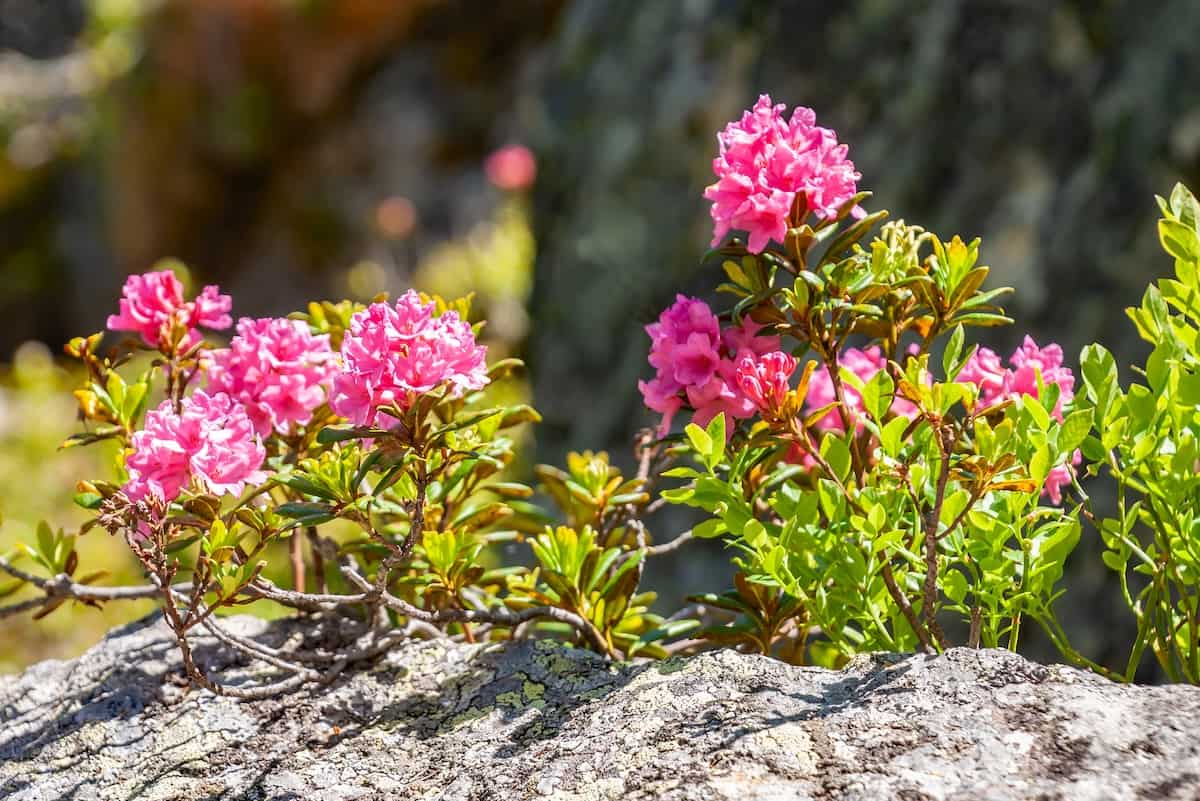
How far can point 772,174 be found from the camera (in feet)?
4.25

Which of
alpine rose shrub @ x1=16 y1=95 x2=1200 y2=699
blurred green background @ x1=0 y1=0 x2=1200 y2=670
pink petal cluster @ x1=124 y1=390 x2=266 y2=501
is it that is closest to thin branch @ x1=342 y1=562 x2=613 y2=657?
alpine rose shrub @ x1=16 y1=95 x2=1200 y2=699

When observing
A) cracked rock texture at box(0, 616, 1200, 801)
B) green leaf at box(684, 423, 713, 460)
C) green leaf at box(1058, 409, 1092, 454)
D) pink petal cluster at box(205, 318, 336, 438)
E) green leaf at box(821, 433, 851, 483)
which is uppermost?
pink petal cluster at box(205, 318, 336, 438)

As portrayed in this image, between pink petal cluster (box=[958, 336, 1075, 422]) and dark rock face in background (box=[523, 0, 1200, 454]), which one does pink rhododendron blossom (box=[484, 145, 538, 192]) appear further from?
pink petal cluster (box=[958, 336, 1075, 422])

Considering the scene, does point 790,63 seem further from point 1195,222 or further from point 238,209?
point 238,209

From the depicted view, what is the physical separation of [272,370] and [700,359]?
1.83 feet

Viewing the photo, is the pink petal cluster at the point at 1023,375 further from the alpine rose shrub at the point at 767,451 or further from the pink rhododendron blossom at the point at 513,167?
the pink rhododendron blossom at the point at 513,167

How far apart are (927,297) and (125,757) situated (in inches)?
43.8

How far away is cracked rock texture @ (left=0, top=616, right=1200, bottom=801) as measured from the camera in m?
1.03

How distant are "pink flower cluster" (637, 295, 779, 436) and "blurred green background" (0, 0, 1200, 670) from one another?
58.2 inches

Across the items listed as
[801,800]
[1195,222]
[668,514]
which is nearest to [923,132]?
[668,514]

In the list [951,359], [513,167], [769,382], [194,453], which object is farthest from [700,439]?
[513,167]

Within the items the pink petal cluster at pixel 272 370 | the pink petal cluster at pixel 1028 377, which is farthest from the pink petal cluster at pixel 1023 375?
the pink petal cluster at pixel 272 370

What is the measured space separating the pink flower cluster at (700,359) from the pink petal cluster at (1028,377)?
0.93 ft

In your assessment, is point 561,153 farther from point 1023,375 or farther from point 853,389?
point 1023,375
